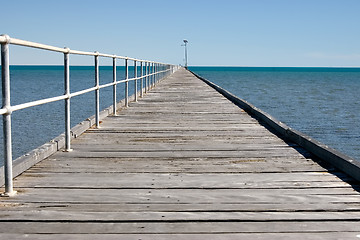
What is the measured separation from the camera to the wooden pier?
2.80 meters

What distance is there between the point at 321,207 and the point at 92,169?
1929mm

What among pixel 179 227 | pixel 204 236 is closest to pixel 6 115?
pixel 179 227

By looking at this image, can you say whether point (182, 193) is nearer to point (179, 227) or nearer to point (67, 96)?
point (179, 227)

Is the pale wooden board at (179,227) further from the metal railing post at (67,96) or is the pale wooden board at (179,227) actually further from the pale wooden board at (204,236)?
the metal railing post at (67,96)

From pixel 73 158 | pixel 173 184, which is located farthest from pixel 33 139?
pixel 173 184

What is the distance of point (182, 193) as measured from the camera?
354cm

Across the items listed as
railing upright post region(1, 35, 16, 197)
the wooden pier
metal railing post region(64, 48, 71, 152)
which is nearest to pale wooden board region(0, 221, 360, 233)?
the wooden pier

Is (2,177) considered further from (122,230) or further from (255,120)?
(255,120)

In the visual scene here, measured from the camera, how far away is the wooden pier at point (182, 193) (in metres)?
2.80

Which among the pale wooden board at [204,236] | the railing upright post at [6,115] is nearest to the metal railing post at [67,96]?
the railing upright post at [6,115]

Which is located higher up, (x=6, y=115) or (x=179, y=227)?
(x=6, y=115)

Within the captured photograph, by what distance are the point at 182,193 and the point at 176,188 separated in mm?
151

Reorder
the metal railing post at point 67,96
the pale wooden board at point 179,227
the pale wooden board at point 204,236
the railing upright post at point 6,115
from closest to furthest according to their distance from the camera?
the pale wooden board at point 204,236 < the pale wooden board at point 179,227 < the railing upright post at point 6,115 < the metal railing post at point 67,96

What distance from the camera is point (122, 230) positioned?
9.11 ft
